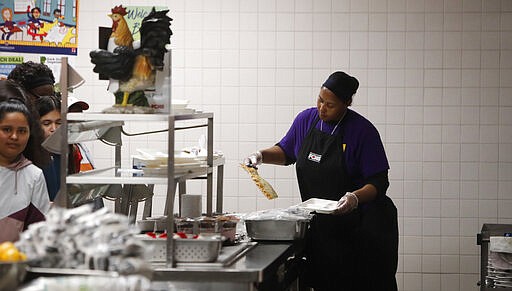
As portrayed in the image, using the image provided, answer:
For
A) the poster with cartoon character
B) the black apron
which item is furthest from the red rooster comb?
the poster with cartoon character

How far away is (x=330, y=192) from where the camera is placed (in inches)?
193

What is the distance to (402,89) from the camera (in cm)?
641

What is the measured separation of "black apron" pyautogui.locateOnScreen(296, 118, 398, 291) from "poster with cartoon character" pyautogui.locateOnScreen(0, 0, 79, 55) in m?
2.48

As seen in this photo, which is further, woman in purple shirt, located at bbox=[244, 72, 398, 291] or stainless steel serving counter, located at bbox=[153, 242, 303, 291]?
woman in purple shirt, located at bbox=[244, 72, 398, 291]

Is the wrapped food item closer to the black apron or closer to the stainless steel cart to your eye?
the black apron

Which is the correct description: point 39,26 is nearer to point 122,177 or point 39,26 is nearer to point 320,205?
point 320,205

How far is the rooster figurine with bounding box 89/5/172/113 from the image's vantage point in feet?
10.8

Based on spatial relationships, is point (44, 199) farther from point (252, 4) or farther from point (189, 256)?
point (252, 4)

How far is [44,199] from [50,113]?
1073 millimetres

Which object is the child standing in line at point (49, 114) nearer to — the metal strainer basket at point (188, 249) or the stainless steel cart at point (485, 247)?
the metal strainer basket at point (188, 249)

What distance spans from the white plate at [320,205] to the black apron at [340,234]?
21cm

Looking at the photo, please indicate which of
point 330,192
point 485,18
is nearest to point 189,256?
point 330,192

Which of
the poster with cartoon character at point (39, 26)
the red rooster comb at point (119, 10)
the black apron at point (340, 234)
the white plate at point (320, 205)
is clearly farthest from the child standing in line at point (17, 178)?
the poster with cartoon character at point (39, 26)

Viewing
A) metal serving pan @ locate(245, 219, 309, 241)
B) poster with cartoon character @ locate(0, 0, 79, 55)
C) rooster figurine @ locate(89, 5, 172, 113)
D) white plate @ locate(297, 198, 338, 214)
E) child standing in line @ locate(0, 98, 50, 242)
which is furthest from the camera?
poster with cartoon character @ locate(0, 0, 79, 55)
